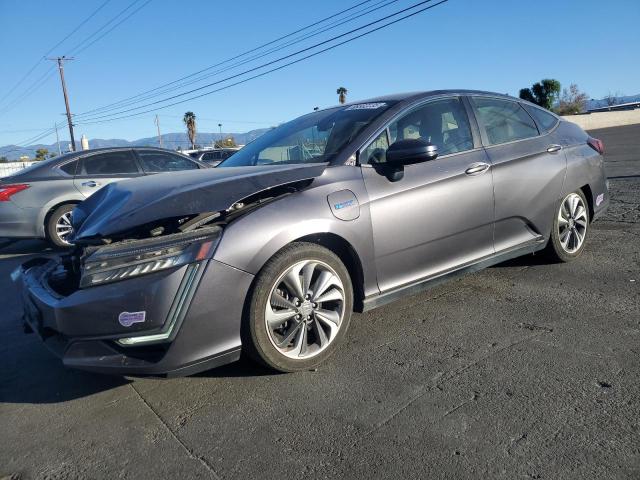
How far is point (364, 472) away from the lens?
7.05 ft

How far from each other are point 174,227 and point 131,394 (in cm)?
103

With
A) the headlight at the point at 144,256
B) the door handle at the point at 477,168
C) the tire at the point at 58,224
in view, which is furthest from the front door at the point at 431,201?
the tire at the point at 58,224

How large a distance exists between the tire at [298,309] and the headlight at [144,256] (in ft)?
1.23

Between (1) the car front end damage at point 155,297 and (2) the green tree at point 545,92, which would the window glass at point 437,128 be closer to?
(1) the car front end damage at point 155,297

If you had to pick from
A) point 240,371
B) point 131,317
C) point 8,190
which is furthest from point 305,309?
point 8,190

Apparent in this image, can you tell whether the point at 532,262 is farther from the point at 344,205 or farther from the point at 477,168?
the point at 344,205

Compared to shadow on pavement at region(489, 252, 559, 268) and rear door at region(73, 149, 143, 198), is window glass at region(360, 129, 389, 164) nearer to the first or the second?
shadow on pavement at region(489, 252, 559, 268)

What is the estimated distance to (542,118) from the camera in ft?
16.0

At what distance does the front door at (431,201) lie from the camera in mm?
3410

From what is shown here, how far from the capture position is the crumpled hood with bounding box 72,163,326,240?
281cm

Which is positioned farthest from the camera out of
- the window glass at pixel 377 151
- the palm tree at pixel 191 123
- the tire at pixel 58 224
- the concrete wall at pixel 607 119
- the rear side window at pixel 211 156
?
the palm tree at pixel 191 123

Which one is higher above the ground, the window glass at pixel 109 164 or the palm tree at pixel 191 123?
the palm tree at pixel 191 123

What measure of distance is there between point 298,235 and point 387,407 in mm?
1051

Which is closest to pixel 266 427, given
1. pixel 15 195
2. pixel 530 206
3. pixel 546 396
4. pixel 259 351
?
pixel 259 351
